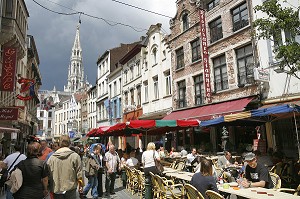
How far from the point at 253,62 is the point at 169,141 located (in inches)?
388

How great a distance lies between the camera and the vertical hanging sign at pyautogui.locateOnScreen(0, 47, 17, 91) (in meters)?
14.2

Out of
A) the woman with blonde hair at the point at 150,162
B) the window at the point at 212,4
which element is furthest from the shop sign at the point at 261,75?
the woman with blonde hair at the point at 150,162

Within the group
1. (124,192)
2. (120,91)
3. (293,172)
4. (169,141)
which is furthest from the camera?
(120,91)

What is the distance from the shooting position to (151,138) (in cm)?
2473

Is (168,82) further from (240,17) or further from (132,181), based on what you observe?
(132,181)

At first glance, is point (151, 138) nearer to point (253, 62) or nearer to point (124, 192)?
point (253, 62)

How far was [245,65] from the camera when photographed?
14.0 m

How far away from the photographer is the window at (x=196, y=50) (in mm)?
17609

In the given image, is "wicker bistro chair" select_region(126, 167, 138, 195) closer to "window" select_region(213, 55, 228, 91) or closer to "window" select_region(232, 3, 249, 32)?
"window" select_region(213, 55, 228, 91)

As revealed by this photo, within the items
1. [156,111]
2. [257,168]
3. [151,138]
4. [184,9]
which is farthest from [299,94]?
[151,138]

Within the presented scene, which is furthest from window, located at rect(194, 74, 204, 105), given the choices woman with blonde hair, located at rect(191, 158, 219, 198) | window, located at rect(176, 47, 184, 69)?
woman with blonde hair, located at rect(191, 158, 219, 198)

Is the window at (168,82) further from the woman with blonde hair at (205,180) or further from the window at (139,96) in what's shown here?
the woman with blonde hair at (205,180)

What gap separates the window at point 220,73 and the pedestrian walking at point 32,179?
12870 mm

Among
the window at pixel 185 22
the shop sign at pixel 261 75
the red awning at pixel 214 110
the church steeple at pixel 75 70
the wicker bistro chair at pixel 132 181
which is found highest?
the church steeple at pixel 75 70
